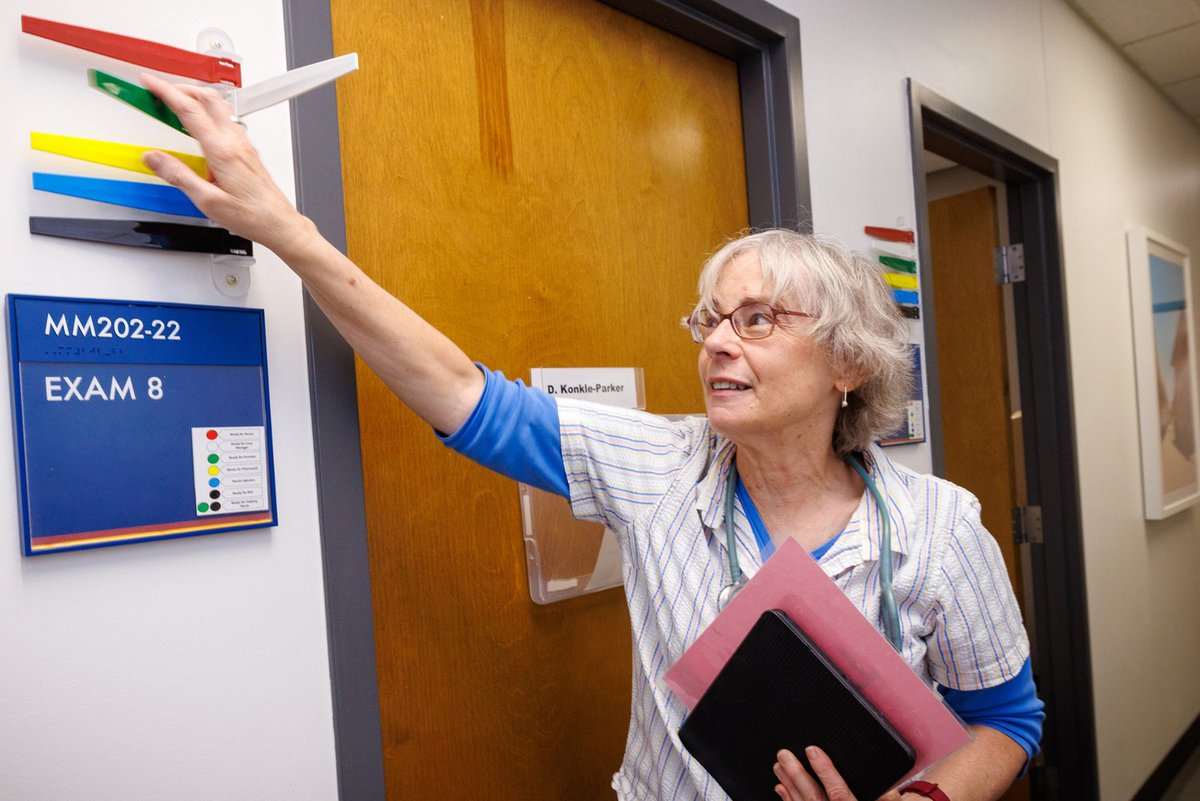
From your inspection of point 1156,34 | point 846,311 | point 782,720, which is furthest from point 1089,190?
point 782,720

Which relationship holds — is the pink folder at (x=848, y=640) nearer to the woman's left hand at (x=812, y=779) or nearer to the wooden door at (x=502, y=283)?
the woman's left hand at (x=812, y=779)

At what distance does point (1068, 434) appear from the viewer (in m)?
2.61

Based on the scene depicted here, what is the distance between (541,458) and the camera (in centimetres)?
106

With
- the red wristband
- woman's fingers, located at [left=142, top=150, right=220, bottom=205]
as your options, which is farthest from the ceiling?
woman's fingers, located at [left=142, top=150, right=220, bottom=205]

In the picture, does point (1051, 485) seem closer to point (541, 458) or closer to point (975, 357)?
point (975, 357)

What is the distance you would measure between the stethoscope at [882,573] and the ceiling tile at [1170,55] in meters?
3.10

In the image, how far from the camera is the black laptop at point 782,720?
89 centimetres

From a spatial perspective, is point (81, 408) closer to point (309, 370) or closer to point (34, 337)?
point (34, 337)

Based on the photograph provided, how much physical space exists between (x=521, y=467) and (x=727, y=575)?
29 cm

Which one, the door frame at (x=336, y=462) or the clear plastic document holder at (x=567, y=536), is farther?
the clear plastic document holder at (x=567, y=536)

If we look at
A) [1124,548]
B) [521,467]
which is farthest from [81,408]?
[1124,548]

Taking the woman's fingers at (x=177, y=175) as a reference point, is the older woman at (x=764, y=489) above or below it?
below

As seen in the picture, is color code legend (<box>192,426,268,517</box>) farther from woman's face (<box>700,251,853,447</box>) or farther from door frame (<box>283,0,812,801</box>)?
woman's face (<box>700,251,853,447</box>)

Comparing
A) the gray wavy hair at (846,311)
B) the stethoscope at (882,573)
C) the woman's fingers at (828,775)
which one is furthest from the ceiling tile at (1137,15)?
the woman's fingers at (828,775)
